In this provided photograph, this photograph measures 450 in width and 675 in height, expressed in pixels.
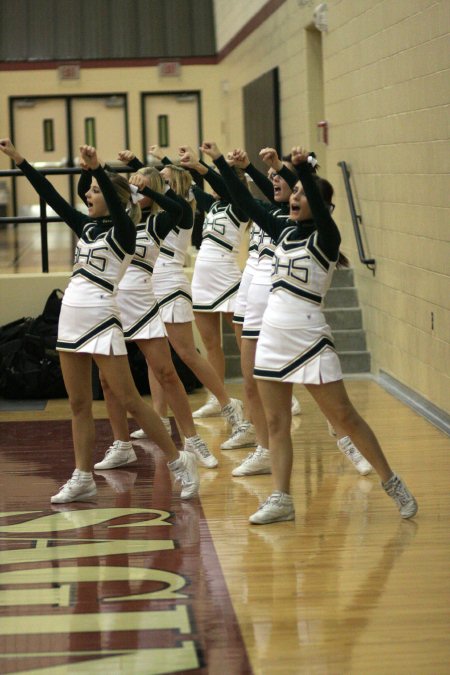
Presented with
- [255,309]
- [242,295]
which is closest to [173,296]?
[242,295]

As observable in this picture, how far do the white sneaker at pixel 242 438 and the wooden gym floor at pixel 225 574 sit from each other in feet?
0.56

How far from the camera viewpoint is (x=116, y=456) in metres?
6.10

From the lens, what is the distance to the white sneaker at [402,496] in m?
4.87

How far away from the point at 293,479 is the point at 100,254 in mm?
1493

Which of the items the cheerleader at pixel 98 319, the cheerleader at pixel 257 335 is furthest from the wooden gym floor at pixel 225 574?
the cheerleader at pixel 98 319

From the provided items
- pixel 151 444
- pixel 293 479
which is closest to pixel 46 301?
pixel 151 444

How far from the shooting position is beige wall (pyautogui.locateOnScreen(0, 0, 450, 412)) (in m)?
7.02

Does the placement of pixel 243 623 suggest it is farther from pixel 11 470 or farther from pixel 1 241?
pixel 1 241

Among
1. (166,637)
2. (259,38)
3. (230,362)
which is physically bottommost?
(166,637)

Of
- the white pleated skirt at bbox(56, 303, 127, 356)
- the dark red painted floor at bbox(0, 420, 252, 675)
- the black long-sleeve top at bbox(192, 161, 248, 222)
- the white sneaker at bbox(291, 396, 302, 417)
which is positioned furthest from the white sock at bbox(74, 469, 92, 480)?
the white sneaker at bbox(291, 396, 302, 417)

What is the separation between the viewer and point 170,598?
13.2ft

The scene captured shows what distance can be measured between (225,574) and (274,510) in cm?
68

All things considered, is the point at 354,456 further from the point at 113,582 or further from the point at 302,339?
the point at 113,582

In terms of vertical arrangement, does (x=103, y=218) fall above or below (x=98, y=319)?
above
